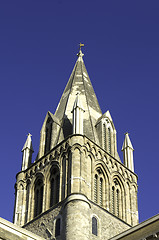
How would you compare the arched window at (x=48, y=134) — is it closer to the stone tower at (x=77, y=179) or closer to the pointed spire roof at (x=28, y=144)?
the stone tower at (x=77, y=179)

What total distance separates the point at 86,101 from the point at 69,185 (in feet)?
35.9

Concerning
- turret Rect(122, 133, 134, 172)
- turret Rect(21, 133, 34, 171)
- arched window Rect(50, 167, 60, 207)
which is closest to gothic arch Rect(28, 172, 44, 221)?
arched window Rect(50, 167, 60, 207)

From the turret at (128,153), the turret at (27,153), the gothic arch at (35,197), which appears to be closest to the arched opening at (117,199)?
the turret at (128,153)

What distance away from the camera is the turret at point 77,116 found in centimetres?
3908

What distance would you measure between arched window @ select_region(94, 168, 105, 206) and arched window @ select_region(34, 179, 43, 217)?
410 cm

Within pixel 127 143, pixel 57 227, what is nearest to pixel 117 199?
pixel 127 143

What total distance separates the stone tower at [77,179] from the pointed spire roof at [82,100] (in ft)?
0.27

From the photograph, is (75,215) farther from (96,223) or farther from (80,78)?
(80,78)

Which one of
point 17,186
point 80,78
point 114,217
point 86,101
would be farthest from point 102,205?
point 80,78

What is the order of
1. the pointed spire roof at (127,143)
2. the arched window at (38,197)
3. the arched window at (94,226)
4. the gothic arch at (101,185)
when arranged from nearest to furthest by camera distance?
the arched window at (94,226) < the gothic arch at (101,185) < the arched window at (38,197) < the pointed spire roof at (127,143)

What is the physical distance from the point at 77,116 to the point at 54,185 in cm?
568

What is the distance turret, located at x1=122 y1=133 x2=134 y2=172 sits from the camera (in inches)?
1674

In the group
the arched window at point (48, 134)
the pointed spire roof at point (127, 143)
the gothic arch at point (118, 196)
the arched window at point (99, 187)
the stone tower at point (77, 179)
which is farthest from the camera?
the pointed spire roof at point (127, 143)

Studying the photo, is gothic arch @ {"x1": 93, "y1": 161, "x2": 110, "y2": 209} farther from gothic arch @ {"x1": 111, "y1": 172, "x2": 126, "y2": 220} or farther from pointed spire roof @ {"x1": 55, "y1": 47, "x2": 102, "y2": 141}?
pointed spire roof @ {"x1": 55, "y1": 47, "x2": 102, "y2": 141}
